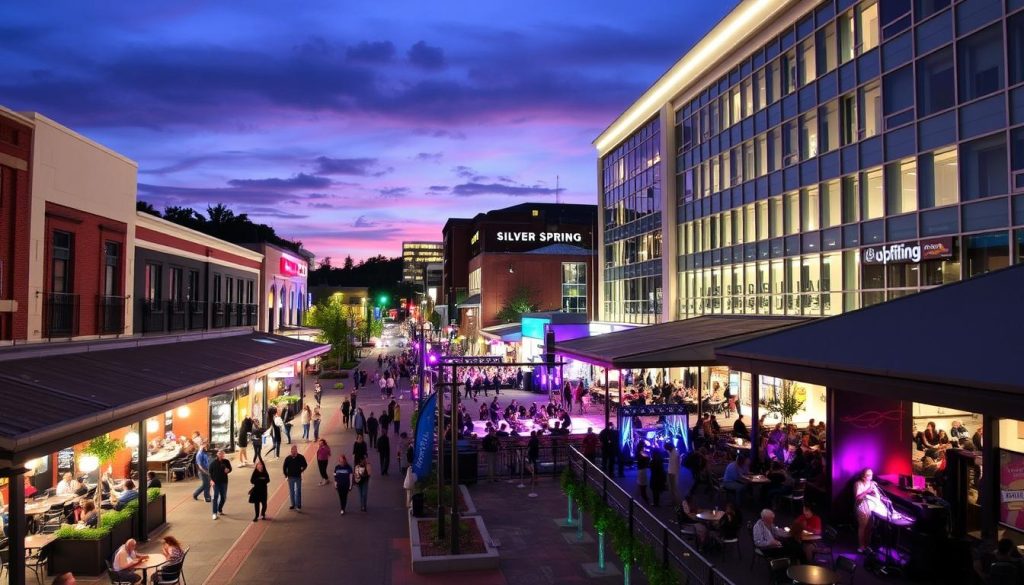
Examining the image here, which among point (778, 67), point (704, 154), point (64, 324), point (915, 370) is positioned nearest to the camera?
point (915, 370)

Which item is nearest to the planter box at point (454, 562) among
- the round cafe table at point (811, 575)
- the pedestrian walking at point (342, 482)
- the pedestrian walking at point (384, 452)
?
the pedestrian walking at point (342, 482)

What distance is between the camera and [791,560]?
40.4ft

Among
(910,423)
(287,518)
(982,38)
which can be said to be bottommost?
(287,518)

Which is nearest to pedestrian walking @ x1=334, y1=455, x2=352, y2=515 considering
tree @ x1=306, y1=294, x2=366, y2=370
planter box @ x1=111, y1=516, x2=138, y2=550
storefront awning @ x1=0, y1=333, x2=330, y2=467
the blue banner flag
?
the blue banner flag

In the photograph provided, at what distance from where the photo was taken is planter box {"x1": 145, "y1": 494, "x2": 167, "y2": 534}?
1619cm

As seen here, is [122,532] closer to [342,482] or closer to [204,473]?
[204,473]

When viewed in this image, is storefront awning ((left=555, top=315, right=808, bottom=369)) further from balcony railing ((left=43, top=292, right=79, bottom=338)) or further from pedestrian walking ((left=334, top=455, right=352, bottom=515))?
balcony railing ((left=43, top=292, right=79, bottom=338))

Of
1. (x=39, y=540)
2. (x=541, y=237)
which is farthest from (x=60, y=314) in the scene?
(x=541, y=237)

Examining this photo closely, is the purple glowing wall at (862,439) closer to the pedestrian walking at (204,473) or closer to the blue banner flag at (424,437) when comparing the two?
the blue banner flag at (424,437)

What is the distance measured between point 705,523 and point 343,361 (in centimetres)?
6103

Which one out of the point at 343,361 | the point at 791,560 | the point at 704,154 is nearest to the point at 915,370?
the point at 791,560

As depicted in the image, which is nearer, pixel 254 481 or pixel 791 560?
pixel 791 560

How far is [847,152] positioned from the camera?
26.0 m

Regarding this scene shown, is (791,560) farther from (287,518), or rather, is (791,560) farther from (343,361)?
(343,361)
